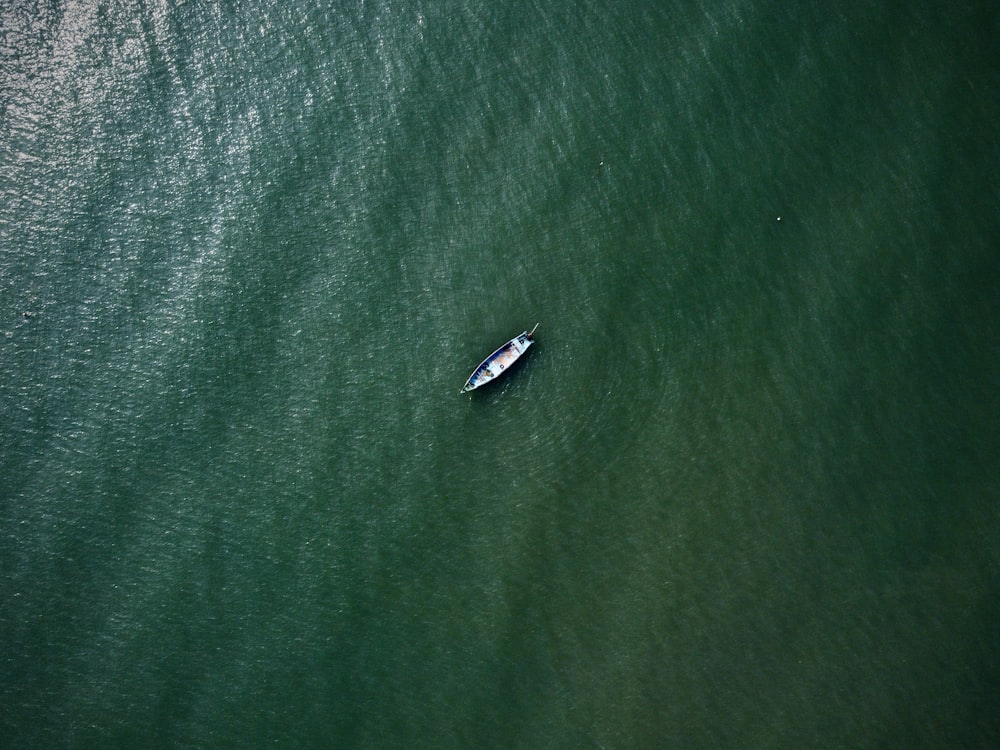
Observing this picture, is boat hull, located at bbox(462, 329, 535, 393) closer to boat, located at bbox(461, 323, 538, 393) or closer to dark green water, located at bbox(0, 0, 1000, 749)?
boat, located at bbox(461, 323, 538, 393)

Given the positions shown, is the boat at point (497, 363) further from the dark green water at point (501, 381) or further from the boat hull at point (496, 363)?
the dark green water at point (501, 381)

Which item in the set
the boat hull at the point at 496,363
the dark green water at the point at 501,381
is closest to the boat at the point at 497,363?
the boat hull at the point at 496,363

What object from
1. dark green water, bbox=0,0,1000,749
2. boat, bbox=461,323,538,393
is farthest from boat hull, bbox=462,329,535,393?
dark green water, bbox=0,0,1000,749

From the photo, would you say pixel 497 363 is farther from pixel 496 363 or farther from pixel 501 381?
pixel 501 381

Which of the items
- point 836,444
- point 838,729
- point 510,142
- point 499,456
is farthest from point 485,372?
point 838,729

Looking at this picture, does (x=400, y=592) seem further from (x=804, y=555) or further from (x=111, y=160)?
(x=111, y=160)

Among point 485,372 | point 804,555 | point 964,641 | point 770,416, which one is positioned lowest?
point 964,641
